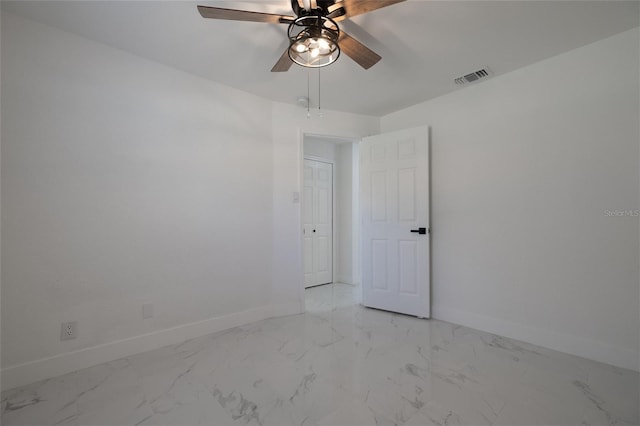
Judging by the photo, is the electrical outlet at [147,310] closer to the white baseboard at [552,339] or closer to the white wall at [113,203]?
the white wall at [113,203]

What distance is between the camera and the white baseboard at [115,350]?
1.88m

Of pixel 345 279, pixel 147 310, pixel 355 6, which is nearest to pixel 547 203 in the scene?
pixel 355 6

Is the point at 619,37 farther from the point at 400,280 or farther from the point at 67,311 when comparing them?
the point at 67,311

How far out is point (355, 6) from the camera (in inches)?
60.1

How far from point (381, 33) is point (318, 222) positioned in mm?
3067

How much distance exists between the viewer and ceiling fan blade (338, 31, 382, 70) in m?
1.75

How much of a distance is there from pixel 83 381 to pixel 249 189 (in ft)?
6.54

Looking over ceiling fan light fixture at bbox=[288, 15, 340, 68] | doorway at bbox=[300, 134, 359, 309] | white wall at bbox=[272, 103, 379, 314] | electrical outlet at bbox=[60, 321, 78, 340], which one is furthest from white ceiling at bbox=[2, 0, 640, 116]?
electrical outlet at bbox=[60, 321, 78, 340]

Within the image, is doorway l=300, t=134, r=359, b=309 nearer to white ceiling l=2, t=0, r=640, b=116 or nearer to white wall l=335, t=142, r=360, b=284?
white wall l=335, t=142, r=360, b=284

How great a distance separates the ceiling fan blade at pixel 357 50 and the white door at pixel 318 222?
8.76 ft

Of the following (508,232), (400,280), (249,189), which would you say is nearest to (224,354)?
(249,189)

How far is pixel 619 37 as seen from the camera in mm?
2123

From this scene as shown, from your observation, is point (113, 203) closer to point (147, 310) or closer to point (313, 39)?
point (147, 310)

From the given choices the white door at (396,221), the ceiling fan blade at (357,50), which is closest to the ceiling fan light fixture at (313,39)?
the ceiling fan blade at (357,50)
